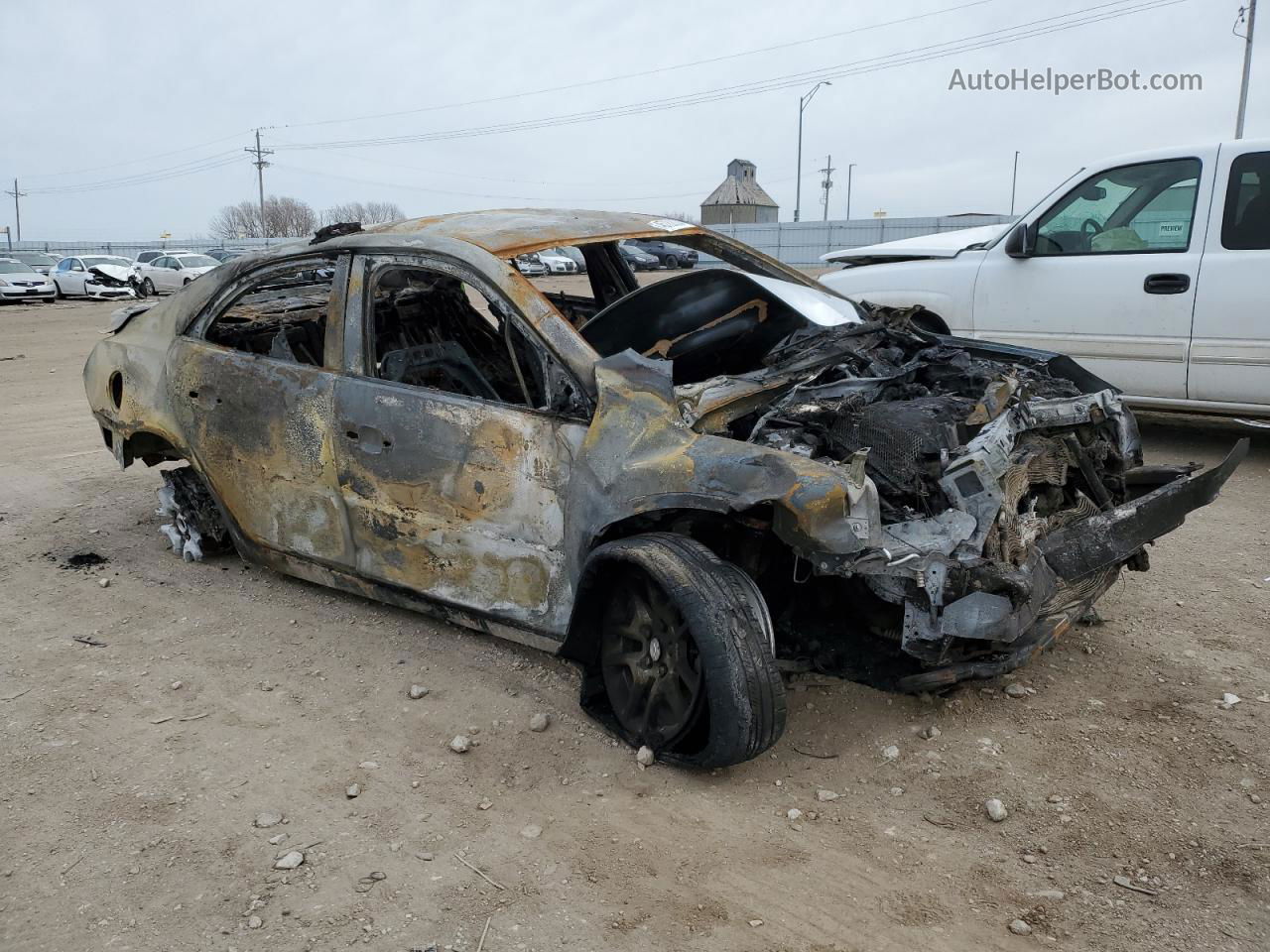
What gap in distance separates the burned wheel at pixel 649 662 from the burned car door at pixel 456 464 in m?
0.20

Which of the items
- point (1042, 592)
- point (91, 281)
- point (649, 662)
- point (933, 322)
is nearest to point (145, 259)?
point (91, 281)

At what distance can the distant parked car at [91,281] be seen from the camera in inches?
1129

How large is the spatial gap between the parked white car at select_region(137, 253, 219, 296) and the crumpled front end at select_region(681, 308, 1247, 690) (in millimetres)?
28834

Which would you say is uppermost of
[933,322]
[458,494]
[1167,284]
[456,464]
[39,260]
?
[39,260]

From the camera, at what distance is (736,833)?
2.72 meters

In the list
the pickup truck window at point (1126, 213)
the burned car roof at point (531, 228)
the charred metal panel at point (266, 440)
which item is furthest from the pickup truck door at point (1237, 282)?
the charred metal panel at point (266, 440)

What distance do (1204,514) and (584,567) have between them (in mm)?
3999

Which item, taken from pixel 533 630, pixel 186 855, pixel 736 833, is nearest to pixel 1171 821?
pixel 736 833

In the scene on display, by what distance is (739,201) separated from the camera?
184 feet

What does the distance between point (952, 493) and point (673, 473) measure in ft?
2.66

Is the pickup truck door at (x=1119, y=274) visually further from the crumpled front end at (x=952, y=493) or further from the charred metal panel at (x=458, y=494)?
the charred metal panel at (x=458, y=494)

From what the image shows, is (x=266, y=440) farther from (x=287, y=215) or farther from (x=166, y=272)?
(x=287, y=215)

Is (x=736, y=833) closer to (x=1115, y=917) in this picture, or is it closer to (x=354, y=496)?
(x=1115, y=917)

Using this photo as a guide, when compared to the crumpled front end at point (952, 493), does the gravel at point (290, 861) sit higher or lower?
lower
